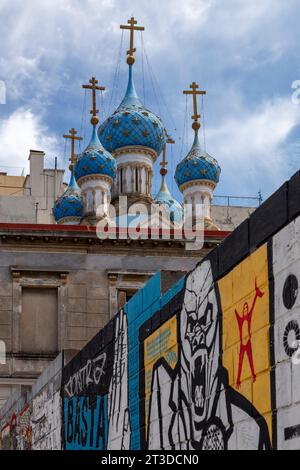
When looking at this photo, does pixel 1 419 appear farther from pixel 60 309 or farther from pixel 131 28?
pixel 131 28

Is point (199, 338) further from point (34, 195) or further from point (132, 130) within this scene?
point (34, 195)

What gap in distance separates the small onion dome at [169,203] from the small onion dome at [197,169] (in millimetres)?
4016

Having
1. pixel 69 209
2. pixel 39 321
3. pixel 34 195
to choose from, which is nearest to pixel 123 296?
pixel 39 321

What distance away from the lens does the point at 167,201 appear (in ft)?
173

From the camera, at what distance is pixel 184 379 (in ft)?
35.0

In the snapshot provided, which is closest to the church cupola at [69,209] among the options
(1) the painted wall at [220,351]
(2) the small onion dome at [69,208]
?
(2) the small onion dome at [69,208]

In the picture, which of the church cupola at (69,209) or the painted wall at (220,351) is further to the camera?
the church cupola at (69,209)

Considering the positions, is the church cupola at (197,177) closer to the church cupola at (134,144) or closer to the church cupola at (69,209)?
the church cupola at (134,144)

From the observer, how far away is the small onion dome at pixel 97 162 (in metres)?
43.5

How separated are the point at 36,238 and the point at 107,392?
1598cm

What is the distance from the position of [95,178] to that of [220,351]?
114ft

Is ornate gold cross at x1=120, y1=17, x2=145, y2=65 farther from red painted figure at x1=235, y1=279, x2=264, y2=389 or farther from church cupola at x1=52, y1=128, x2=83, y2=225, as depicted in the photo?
red painted figure at x1=235, y1=279, x2=264, y2=389

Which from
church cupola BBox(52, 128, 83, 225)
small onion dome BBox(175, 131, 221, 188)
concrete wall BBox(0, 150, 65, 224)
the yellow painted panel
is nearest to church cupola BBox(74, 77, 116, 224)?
small onion dome BBox(175, 131, 221, 188)

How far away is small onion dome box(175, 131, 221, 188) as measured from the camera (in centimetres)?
4550
